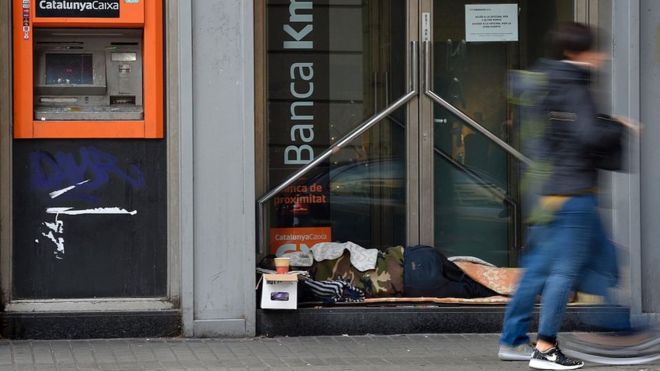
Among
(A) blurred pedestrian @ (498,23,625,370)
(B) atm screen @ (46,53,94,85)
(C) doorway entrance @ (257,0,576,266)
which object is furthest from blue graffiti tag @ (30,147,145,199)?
(A) blurred pedestrian @ (498,23,625,370)

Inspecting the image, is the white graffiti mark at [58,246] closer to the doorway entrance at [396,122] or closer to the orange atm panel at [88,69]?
the orange atm panel at [88,69]

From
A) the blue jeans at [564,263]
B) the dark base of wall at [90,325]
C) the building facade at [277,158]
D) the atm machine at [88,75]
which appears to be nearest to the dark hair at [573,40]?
the blue jeans at [564,263]

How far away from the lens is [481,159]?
898 centimetres

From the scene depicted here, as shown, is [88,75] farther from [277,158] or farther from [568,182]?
[568,182]

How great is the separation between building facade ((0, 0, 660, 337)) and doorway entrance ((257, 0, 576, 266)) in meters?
0.01

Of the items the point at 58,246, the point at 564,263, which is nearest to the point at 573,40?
the point at 564,263

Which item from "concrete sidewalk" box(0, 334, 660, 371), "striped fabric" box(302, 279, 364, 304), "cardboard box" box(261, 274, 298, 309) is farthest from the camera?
"striped fabric" box(302, 279, 364, 304)

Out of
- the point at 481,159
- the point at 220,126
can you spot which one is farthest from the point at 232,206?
the point at 481,159

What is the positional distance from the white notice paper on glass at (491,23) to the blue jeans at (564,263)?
8.63 ft

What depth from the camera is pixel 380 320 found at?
8.22m

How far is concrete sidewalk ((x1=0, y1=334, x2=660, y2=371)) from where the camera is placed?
7164 mm

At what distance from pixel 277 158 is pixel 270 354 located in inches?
68.0

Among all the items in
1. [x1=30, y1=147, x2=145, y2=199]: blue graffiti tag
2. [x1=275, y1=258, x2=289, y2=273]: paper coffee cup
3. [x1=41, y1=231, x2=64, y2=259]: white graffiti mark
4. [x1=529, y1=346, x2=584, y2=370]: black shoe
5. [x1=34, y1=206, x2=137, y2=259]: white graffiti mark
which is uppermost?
[x1=30, y1=147, x2=145, y2=199]: blue graffiti tag

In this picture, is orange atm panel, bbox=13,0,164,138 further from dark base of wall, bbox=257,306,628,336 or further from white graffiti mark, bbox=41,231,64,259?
dark base of wall, bbox=257,306,628,336
